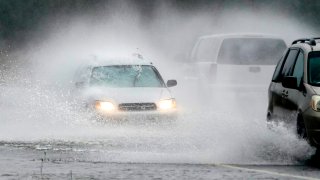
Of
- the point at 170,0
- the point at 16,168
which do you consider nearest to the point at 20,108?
the point at 16,168

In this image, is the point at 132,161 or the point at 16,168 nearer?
the point at 16,168

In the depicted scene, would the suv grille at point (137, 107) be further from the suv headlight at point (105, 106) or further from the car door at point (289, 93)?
the car door at point (289, 93)

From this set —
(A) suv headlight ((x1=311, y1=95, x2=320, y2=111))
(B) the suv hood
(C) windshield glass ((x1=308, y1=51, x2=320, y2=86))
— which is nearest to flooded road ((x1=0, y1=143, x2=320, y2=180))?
(A) suv headlight ((x1=311, y1=95, x2=320, y2=111))

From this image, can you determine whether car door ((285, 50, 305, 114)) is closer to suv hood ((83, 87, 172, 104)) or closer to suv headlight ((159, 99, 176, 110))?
suv headlight ((159, 99, 176, 110))

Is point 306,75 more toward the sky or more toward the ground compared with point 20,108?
more toward the ground

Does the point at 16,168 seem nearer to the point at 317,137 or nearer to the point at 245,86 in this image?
the point at 317,137

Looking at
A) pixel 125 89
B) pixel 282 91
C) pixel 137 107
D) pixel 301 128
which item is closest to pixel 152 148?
pixel 282 91

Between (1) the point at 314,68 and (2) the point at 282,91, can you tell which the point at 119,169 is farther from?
(2) the point at 282,91

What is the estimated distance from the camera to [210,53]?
2406cm

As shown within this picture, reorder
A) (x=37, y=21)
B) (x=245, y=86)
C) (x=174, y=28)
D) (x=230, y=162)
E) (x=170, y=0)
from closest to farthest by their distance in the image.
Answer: (x=230, y=162) → (x=245, y=86) → (x=174, y=28) → (x=37, y=21) → (x=170, y=0)

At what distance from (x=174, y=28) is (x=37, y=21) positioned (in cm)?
813

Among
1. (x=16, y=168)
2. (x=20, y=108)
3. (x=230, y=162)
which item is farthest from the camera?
(x=20, y=108)

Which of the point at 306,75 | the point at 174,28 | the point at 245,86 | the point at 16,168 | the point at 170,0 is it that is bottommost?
the point at 16,168

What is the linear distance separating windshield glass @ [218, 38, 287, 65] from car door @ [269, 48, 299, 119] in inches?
254
